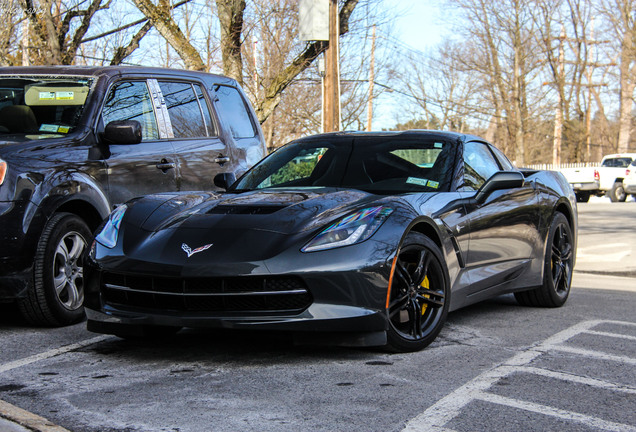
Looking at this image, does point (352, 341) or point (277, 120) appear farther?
point (277, 120)

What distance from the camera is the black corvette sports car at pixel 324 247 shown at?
416cm

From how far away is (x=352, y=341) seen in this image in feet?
14.0

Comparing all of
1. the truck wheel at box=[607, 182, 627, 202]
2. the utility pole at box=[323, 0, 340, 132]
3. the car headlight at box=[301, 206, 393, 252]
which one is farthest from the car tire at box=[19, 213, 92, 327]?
the truck wheel at box=[607, 182, 627, 202]

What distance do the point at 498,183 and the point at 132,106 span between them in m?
3.00

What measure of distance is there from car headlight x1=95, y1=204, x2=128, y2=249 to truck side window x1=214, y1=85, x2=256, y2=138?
2.77 m

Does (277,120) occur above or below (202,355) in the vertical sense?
above

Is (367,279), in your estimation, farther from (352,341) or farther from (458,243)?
(458,243)

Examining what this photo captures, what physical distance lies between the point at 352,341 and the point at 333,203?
33.9 inches

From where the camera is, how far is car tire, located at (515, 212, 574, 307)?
22.0 feet

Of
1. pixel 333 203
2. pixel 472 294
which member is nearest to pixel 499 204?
pixel 472 294

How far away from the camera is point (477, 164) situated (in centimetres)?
611

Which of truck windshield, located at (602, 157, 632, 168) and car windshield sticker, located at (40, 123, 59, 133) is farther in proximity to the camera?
truck windshield, located at (602, 157, 632, 168)

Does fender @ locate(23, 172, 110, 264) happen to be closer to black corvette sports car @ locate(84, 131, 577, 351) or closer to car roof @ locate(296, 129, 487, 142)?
black corvette sports car @ locate(84, 131, 577, 351)

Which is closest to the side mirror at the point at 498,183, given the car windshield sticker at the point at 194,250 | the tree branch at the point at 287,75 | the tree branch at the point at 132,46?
the car windshield sticker at the point at 194,250
